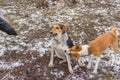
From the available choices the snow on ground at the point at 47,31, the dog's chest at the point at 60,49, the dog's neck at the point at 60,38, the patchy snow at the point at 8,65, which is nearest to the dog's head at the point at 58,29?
the dog's neck at the point at 60,38

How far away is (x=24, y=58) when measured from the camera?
8672mm

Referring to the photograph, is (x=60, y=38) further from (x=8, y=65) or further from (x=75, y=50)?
(x=8, y=65)

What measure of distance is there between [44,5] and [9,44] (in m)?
3.93

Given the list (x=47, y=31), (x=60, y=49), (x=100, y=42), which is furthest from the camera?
(x=47, y=31)

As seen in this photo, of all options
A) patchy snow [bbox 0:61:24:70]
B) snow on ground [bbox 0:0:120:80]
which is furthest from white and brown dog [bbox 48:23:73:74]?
patchy snow [bbox 0:61:24:70]

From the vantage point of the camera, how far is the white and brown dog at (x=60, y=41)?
7406 mm

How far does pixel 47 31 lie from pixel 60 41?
2901 millimetres

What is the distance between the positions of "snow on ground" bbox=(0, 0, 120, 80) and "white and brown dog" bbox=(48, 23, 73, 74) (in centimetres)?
40

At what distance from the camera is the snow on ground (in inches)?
319

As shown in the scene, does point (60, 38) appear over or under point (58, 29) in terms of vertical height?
under

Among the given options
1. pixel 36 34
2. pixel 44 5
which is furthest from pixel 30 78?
pixel 44 5

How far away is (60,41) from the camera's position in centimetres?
761

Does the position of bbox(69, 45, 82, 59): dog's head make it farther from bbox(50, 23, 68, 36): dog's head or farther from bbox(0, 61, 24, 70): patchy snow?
bbox(0, 61, 24, 70): patchy snow

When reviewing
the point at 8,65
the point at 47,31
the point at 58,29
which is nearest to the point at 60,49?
Result: the point at 58,29
